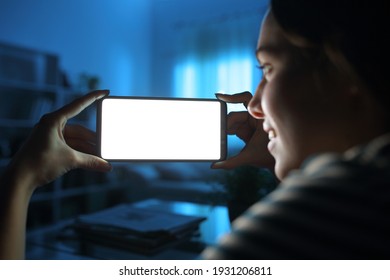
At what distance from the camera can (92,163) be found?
1.88 feet

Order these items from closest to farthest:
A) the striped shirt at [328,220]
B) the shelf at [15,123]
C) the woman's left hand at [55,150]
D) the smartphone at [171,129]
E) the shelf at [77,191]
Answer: the striped shirt at [328,220]
the woman's left hand at [55,150]
the smartphone at [171,129]
the shelf at [15,123]
the shelf at [77,191]

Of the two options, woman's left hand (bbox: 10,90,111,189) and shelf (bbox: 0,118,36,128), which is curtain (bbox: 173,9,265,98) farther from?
woman's left hand (bbox: 10,90,111,189)

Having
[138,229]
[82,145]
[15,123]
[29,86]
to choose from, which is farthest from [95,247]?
[29,86]

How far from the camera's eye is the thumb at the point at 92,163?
1.86 feet

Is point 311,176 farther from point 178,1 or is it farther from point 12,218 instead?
point 178,1

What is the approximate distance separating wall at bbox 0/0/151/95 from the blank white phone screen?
2338mm

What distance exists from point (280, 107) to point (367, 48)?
10 centimetres

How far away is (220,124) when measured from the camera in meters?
0.64

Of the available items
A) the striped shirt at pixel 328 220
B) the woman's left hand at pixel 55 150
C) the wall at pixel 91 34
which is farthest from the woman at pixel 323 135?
the wall at pixel 91 34

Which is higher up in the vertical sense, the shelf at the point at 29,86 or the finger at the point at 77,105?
the shelf at the point at 29,86

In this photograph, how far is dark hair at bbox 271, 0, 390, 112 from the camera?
0.96ft

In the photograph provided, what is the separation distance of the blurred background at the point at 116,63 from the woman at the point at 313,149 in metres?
1.47

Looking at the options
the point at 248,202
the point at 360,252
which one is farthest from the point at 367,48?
the point at 248,202

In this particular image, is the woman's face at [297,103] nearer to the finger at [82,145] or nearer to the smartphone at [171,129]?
the smartphone at [171,129]
